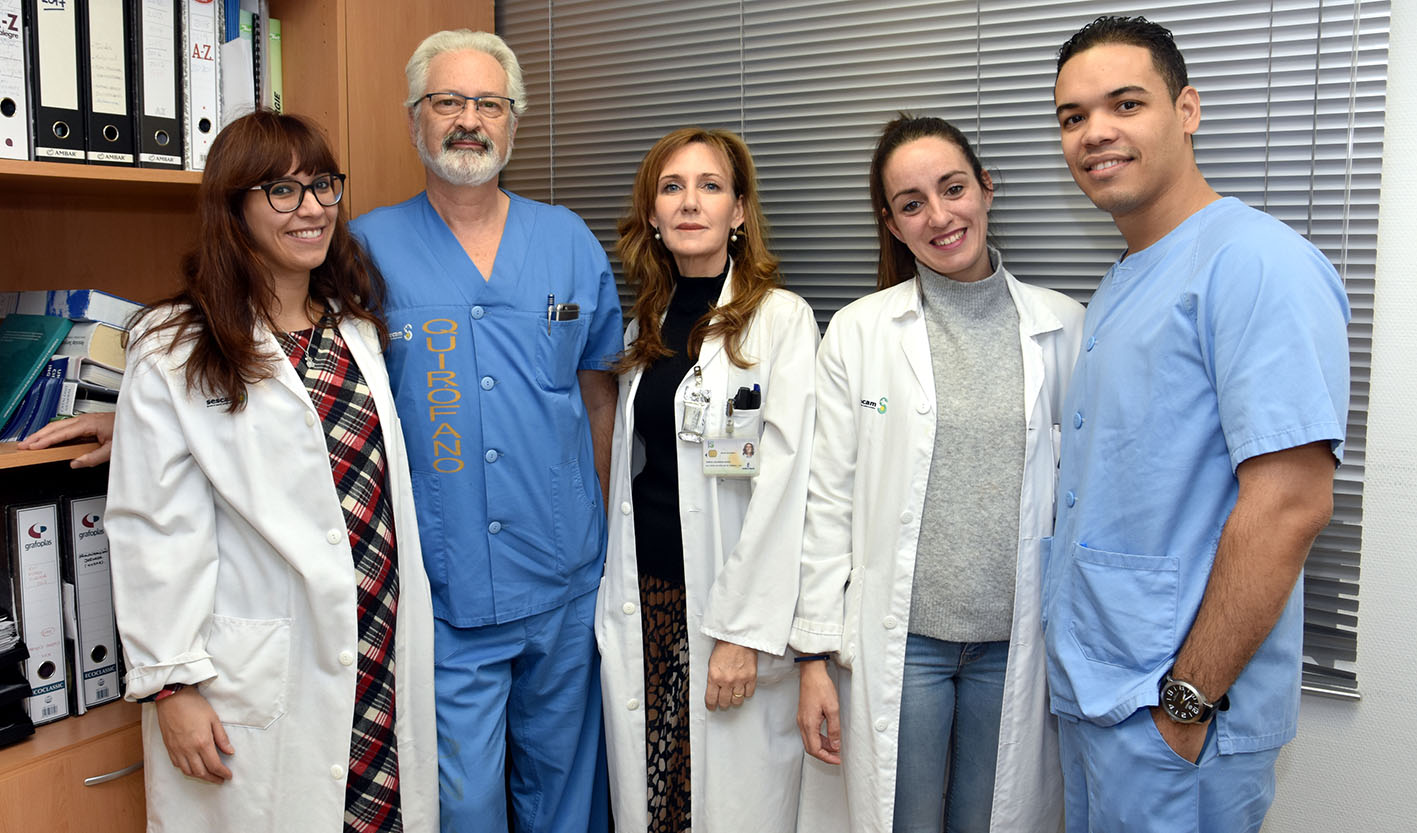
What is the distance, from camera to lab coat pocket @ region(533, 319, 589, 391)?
1.83 m

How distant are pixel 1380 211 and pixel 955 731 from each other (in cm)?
122

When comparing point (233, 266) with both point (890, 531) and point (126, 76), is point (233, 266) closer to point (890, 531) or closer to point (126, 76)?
point (126, 76)

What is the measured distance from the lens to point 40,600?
66.7 inches

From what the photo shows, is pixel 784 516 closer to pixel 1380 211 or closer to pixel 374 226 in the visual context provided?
pixel 374 226

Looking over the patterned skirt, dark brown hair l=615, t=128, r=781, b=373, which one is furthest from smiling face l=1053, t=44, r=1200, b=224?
the patterned skirt

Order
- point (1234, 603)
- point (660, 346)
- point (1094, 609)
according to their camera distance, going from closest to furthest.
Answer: point (1234, 603), point (1094, 609), point (660, 346)

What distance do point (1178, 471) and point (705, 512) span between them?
85cm

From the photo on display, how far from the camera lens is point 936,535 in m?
1.64

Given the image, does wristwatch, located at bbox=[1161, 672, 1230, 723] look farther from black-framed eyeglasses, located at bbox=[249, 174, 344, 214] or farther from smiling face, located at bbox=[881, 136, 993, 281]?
black-framed eyeglasses, located at bbox=[249, 174, 344, 214]

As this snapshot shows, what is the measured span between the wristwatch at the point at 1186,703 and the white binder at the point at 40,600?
1.90 m

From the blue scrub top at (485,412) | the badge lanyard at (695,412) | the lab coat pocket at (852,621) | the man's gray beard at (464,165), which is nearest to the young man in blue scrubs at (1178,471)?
the lab coat pocket at (852,621)

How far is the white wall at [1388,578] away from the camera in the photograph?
5.45ft

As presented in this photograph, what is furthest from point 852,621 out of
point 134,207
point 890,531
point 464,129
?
point 134,207

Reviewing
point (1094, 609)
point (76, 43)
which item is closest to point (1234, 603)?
point (1094, 609)
